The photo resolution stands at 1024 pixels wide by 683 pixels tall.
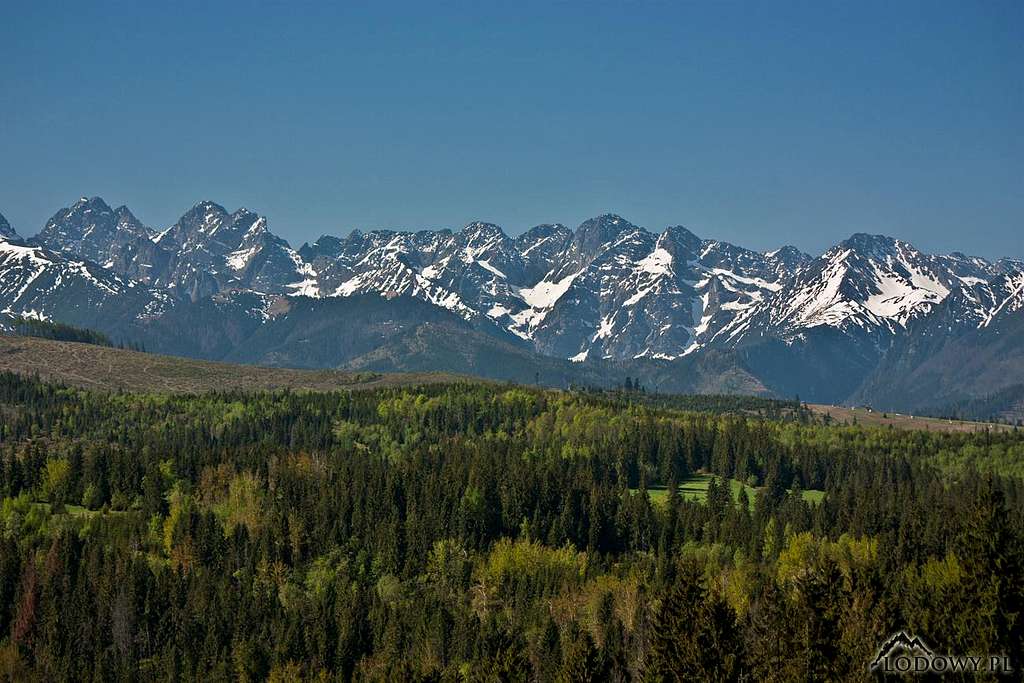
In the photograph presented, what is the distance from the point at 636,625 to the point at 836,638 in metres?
50.9

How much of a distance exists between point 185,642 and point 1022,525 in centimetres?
12376

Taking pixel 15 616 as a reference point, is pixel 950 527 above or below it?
above

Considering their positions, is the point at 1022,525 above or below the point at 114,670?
above

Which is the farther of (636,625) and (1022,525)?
(1022,525)

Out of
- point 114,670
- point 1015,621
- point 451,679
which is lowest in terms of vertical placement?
point 114,670

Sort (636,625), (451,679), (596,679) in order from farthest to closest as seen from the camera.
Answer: (636,625) < (451,679) < (596,679)

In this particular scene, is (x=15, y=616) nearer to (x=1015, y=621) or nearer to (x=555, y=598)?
(x=555, y=598)

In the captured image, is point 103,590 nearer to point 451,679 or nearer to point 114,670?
point 114,670

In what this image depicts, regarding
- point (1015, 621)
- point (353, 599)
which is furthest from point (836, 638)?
point (353, 599)

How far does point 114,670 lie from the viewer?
551 feet

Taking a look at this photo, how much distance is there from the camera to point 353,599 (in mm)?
183375

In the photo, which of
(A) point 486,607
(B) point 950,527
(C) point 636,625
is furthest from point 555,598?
(B) point 950,527

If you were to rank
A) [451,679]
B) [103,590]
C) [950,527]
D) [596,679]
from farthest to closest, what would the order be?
[950,527]
[103,590]
[451,679]
[596,679]

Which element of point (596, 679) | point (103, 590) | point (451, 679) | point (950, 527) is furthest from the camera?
point (950, 527)
